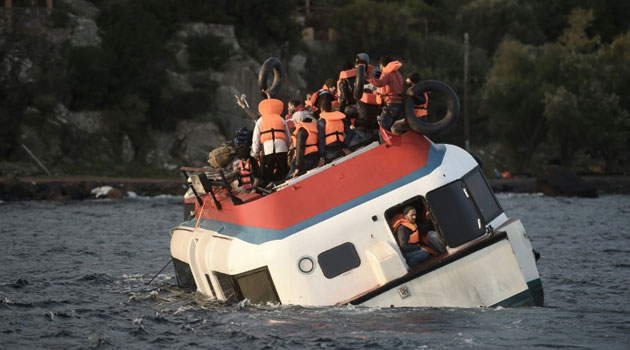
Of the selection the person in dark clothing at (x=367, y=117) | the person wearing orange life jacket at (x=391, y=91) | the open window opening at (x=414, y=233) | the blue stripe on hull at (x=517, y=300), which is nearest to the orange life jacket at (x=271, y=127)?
the person in dark clothing at (x=367, y=117)

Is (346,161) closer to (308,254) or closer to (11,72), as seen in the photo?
(308,254)

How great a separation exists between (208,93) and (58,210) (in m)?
21.2

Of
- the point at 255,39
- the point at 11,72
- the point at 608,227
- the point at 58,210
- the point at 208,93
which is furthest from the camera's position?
the point at 255,39

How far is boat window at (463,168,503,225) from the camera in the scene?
48.3ft

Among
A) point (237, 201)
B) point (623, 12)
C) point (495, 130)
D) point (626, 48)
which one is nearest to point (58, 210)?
point (237, 201)

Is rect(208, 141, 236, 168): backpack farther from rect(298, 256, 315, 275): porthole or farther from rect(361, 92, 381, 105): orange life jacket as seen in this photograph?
rect(298, 256, 315, 275): porthole

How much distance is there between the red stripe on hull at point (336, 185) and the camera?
1404 cm

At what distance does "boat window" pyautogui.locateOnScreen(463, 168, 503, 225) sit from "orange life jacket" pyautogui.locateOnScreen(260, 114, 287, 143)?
282cm

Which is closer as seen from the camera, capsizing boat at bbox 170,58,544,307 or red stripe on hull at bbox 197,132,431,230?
capsizing boat at bbox 170,58,544,307

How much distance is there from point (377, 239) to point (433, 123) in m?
1.73

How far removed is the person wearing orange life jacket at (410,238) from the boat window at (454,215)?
0.30 meters

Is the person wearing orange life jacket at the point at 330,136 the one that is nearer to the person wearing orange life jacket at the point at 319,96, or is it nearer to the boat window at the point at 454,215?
the person wearing orange life jacket at the point at 319,96

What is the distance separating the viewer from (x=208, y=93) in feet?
199

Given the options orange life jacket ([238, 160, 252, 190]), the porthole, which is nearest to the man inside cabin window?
the porthole
